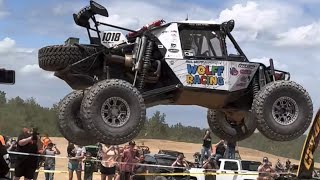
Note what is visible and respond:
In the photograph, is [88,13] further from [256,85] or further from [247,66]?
[256,85]

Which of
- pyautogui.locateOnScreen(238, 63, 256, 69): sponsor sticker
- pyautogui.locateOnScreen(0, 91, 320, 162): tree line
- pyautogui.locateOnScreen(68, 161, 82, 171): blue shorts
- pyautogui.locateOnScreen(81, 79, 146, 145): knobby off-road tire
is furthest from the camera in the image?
pyautogui.locateOnScreen(0, 91, 320, 162): tree line

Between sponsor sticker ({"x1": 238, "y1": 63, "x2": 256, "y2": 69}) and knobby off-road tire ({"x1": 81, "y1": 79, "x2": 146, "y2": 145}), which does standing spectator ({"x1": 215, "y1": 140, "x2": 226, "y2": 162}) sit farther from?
knobby off-road tire ({"x1": 81, "y1": 79, "x2": 146, "y2": 145})

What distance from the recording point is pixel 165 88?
35.0 ft

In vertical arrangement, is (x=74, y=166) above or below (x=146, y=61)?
below

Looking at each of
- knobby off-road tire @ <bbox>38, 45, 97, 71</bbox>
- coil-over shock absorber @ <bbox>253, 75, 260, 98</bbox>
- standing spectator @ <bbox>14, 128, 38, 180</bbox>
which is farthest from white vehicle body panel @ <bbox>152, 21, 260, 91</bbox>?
standing spectator @ <bbox>14, 128, 38, 180</bbox>

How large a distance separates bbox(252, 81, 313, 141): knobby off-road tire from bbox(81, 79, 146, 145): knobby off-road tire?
205 cm

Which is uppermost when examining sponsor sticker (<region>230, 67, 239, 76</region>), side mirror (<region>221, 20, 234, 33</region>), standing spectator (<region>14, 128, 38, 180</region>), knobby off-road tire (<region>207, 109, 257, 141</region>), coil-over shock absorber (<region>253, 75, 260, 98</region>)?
side mirror (<region>221, 20, 234, 33</region>)

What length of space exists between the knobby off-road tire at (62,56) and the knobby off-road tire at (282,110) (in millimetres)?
2993

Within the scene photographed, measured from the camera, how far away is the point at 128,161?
15.9 meters

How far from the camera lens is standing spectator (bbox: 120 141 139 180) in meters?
15.6

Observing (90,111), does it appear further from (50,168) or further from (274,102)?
(50,168)

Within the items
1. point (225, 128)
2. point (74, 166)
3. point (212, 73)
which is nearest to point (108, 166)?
point (74, 166)

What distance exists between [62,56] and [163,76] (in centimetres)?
179

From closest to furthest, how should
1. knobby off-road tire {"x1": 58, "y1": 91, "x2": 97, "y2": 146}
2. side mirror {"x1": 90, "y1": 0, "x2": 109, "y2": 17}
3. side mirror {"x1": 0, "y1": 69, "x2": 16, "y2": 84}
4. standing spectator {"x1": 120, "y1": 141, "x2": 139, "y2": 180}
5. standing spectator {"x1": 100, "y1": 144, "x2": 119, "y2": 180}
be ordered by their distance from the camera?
side mirror {"x1": 0, "y1": 69, "x2": 16, "y2": 84}, side mirror {"x1": 90, "y1": 0, "x2": 109, "y2": 17}, knobby off-road tire {"x1": 58, "y1": 91, "x2": 97, "y2": 146}, standing spectator {"x1": 100, "y1": 144, "x2": 119, "y2": 180}, standing spectator {"x1": 120, "y1": 141, "x2": 139, "y2": 180}
